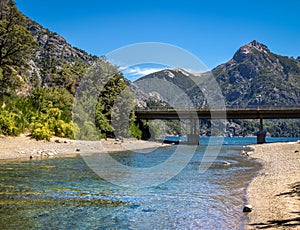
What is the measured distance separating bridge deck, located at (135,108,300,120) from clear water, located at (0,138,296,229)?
5372 cm

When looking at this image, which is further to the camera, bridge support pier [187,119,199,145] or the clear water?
bridge support pier [187,119,199,145]

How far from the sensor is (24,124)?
41.6 m

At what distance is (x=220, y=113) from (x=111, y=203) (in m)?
64.6

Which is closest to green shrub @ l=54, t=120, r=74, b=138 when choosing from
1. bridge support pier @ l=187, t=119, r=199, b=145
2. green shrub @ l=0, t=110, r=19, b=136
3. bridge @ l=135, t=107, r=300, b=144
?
green shrub @ l=0, t=110, r=19, b=136

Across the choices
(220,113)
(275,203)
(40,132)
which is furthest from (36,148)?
(220,113)

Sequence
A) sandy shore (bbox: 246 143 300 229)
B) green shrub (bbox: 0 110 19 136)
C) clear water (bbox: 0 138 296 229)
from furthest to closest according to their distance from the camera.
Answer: green shrub (bbox: 0 110 19 136), clear water (bbox: 0 138 296 229), sandy shore (bbox: 246 143 300 229)

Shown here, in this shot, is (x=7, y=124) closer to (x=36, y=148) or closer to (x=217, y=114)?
(x=36, y=148)

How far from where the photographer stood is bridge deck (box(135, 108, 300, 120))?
7156cm

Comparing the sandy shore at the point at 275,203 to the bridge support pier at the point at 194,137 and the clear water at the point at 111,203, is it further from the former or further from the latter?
the bridge support pier at the point at 194,137

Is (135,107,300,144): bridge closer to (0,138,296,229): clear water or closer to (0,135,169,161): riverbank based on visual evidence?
(0,135,169,161): riverbank

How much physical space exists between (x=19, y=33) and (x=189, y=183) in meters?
37.8

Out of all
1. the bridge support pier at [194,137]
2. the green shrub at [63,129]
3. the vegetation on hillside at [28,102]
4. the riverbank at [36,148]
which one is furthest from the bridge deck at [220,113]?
the riverbank at [36,148]

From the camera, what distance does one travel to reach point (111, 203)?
1428 centimetres

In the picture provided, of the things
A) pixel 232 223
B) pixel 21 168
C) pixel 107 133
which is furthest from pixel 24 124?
pixel 232 223
